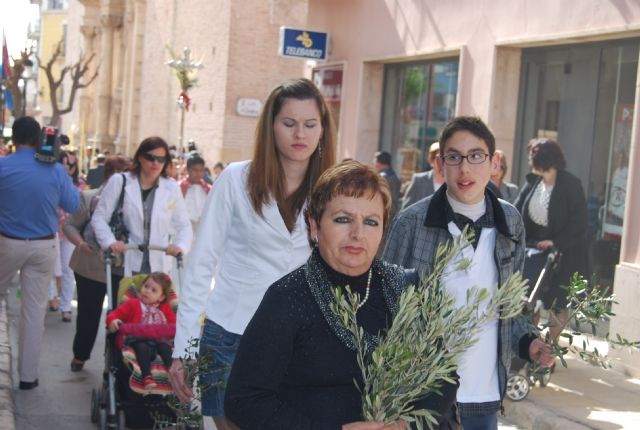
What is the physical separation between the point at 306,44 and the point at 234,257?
1412cm

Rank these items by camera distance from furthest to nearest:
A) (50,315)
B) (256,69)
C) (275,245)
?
(256,69) → (50,315) → (275,245)

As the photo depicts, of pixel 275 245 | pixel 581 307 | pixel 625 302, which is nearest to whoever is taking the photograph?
pixel 581 307

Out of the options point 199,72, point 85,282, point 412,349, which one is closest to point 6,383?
point 85,282

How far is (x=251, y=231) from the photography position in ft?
14.7

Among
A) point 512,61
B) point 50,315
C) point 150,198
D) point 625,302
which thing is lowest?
point 50,315

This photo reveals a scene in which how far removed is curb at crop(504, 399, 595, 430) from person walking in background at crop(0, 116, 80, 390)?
3.72 meters

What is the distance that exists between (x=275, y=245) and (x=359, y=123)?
45.1ft

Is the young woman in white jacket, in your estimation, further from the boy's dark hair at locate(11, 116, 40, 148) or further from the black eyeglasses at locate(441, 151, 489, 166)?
the boy's dark hair at locate(11, 116, 40, 148)

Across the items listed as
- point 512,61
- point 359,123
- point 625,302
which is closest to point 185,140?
point 359,123

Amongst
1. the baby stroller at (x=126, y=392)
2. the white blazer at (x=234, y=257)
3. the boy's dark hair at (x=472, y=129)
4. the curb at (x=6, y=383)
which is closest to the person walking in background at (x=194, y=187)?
the curb at (x=6, y=383)

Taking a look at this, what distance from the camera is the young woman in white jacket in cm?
443

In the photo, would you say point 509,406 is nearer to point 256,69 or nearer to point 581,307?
point 581,307

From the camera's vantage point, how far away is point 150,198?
877cm

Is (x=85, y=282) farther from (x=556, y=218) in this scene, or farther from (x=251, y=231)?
(x=251, y=231)
